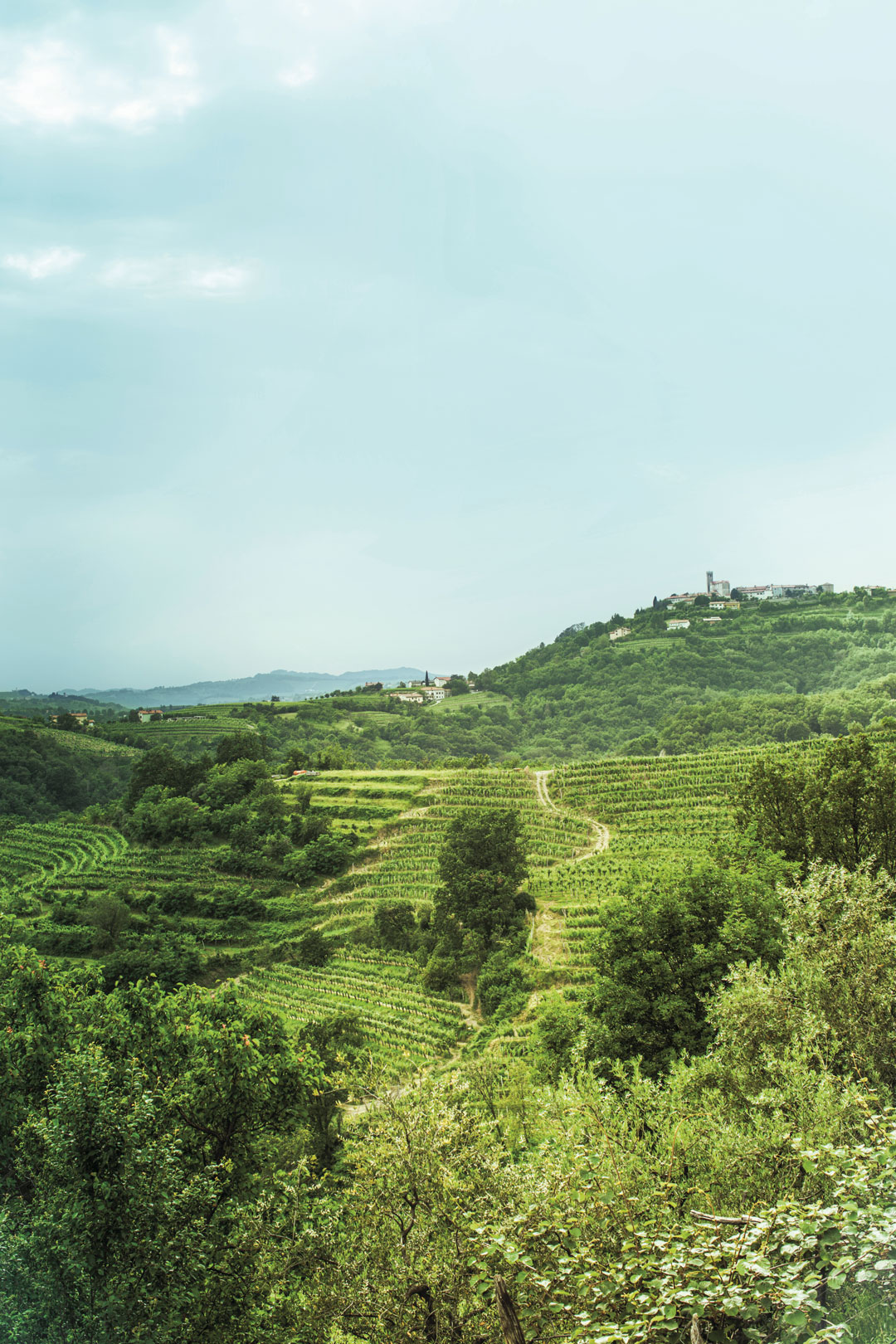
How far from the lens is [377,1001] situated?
125 feet

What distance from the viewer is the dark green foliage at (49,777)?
8675 centimetres

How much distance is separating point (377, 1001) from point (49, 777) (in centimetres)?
7223

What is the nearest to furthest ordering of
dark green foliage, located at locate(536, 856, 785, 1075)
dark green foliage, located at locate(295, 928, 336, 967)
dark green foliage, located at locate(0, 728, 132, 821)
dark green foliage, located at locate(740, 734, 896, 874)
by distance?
1. dark green foliage, located at locate(536, 856, 785, 1075)
2. dark green foliage, located at locate(740, 734, 896, 874)
3. dark green foliage, located at locate(295, 928, 336, 967)
4. dark green foliage, located at locate(0, 728, 132, 821)

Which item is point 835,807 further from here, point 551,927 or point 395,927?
point 395,927

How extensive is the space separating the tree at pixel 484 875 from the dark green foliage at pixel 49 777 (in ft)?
209

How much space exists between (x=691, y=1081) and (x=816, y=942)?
168 inches

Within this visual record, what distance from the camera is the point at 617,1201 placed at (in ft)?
24.2

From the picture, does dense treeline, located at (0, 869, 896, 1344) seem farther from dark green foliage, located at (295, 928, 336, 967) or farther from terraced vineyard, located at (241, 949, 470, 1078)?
dark green foliage, located at (295, 928, 336, 967)

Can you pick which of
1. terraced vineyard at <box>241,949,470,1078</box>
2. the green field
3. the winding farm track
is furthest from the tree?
the winding farm track

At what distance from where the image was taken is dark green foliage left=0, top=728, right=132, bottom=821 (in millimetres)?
86750

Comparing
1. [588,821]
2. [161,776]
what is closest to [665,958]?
[588,821]

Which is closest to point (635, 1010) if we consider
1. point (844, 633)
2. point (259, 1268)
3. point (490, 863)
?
point (259, 1268)

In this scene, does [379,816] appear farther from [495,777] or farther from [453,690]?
[453,690]

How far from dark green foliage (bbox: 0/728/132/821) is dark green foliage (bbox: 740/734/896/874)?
272ft
